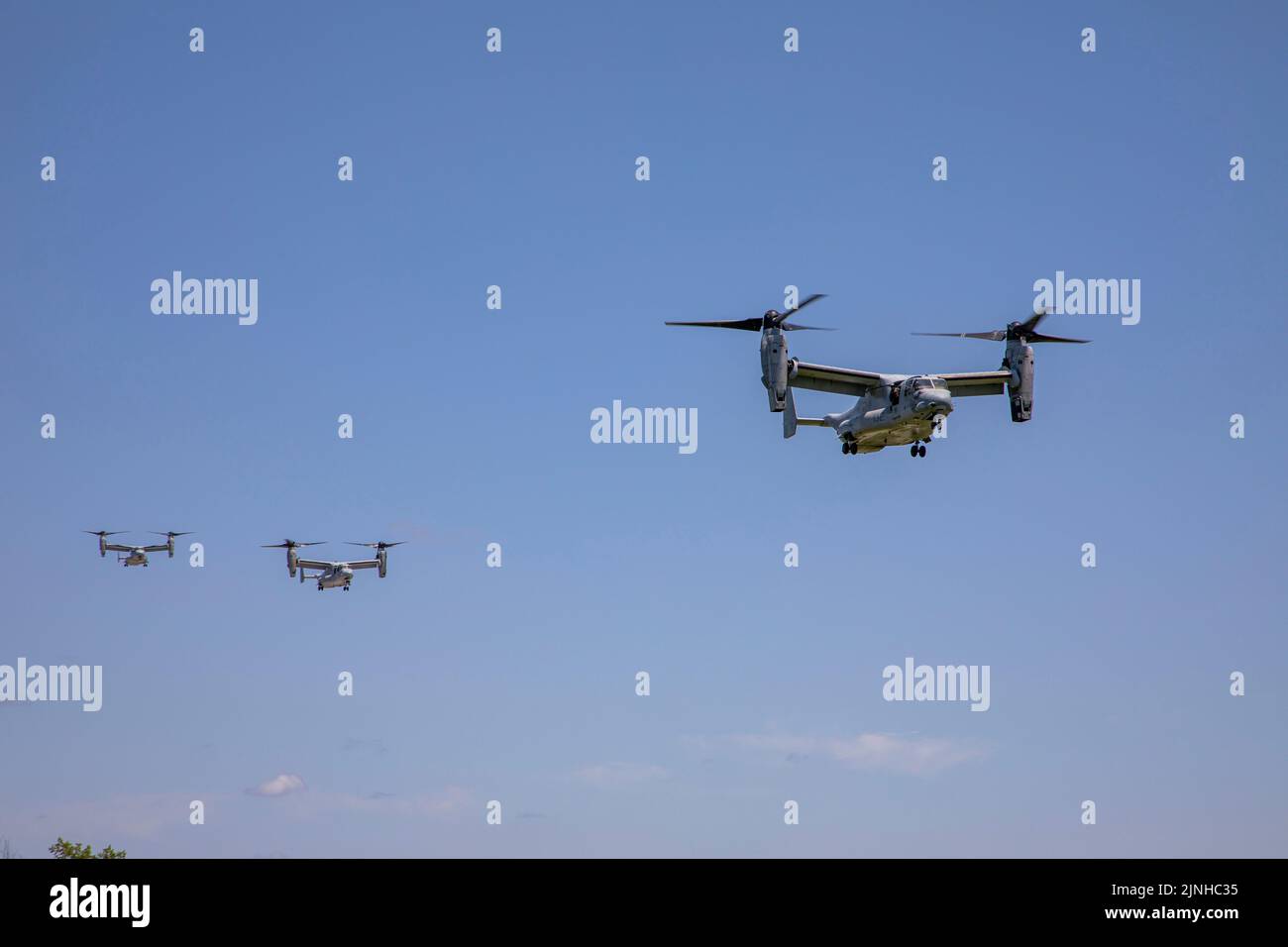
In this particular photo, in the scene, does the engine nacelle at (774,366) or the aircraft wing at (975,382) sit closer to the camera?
the engine nacelle at (774,366)

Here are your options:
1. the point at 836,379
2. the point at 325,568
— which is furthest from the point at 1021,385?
the point at 325,568

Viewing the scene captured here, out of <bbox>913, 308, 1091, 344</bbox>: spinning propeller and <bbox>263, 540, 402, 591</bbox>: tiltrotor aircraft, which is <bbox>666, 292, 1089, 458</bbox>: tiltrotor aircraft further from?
<bbox>263, 540, 402, 591</bbox>: tiltrotor aircraft

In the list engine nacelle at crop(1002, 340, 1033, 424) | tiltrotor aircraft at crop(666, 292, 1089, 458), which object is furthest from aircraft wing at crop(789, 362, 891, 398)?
engine nacelle at crop(1002, 340, 1033, 424)

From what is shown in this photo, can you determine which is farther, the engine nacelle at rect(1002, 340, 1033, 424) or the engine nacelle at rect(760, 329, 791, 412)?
the engine nacelle at rect(1002, 340, 1033, 424)

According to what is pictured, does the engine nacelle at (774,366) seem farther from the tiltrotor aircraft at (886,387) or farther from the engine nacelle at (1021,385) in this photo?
the engine nacelle at (1021,385)

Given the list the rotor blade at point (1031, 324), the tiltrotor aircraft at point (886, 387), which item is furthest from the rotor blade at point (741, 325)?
the rotor blade at point (1031, 324)

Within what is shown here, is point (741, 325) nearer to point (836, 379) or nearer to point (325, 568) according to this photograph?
point (836, 379)
